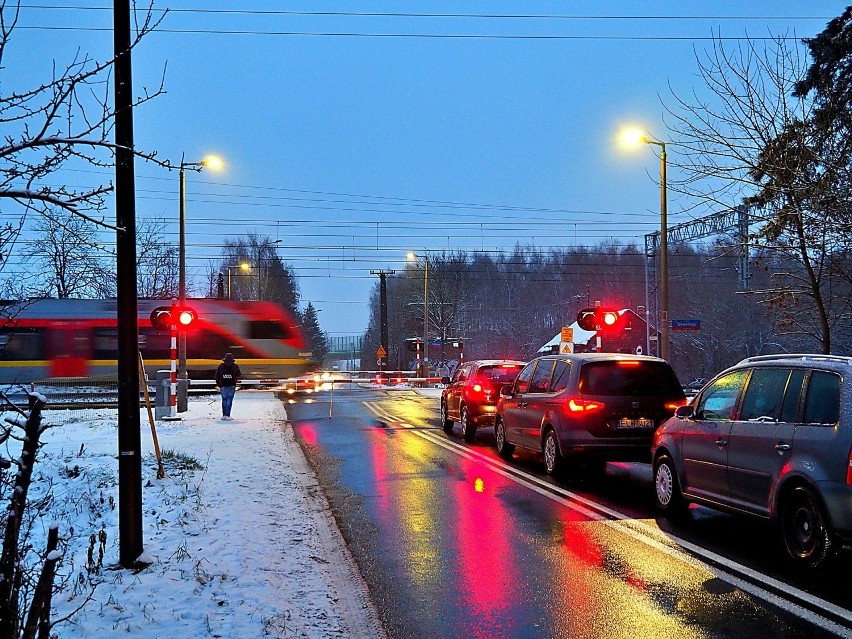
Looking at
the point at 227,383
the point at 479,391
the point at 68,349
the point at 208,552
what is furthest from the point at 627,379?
the point at 68,349

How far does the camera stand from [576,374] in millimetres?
12031

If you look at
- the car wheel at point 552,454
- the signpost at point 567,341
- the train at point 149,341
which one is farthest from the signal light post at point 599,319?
the train at point 149,341

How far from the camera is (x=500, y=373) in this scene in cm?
1814

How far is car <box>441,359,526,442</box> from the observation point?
1775 cm

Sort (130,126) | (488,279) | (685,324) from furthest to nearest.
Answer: (488,279), (685,324), (130,126)

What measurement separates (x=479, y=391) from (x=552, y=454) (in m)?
5.66

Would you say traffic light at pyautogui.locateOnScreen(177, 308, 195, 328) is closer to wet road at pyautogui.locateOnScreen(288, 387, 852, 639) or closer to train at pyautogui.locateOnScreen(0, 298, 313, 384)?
wet road at pyautogui.locateOnScreen(288, 387, 852, 639)

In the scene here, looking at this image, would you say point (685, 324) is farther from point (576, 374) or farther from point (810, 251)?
point (576, 374)

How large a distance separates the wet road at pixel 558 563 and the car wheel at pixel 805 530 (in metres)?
0.19

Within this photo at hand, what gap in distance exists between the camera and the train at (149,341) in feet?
120

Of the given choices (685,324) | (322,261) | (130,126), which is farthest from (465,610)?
(322,261)

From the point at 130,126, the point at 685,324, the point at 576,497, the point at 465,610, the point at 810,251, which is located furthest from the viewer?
the point at 685,324

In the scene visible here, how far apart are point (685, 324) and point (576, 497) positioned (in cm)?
1284

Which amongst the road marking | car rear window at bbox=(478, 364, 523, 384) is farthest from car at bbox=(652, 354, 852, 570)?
car rear window at bbox=(478, 364, 523, 384)
